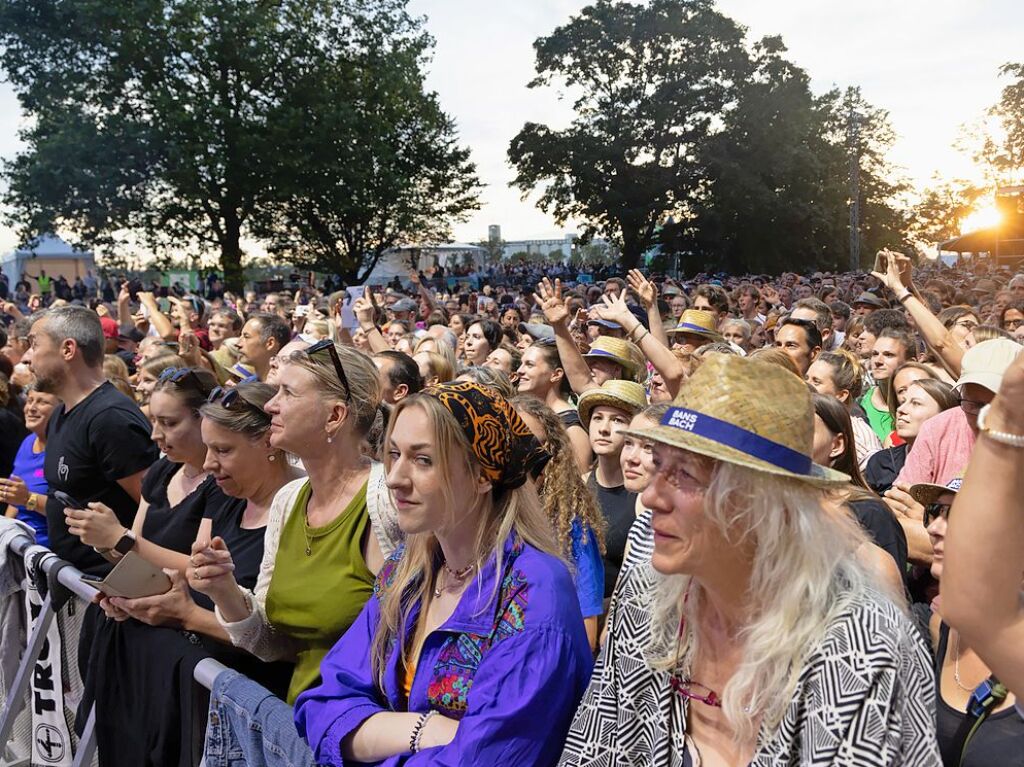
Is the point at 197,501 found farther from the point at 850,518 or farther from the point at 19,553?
the point at 850,518

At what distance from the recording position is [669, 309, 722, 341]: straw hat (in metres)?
7.57

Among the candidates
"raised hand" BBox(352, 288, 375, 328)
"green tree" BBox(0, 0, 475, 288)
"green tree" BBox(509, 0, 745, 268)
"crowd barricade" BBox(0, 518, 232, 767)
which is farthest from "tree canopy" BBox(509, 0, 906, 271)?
"crowd barricade" BBox(0, 518, 232, 767)

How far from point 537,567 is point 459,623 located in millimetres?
249

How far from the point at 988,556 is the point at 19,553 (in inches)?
177

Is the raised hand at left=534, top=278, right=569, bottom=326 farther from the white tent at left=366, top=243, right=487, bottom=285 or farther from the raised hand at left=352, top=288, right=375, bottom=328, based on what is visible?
the white tent at left=366, top=243, right=487, bottom=285

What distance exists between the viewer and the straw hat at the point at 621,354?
6121mm

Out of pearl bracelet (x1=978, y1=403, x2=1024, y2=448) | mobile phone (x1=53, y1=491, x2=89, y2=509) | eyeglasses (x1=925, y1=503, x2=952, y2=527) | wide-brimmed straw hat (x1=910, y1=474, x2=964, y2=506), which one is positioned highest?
pearl bracelet (x1=978, y1=403, x2=1024, y2=448)

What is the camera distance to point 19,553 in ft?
15.2

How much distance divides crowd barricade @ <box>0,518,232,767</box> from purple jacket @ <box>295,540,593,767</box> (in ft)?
6.28

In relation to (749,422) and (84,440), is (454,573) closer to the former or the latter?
(749,422)

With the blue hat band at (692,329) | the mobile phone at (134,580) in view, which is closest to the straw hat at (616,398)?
the mobile phone at (134,580)

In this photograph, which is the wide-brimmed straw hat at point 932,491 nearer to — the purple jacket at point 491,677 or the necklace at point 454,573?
the purple jacket at point 491,677

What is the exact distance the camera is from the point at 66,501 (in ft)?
13.8

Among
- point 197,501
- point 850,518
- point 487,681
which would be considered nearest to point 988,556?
point 850,518
